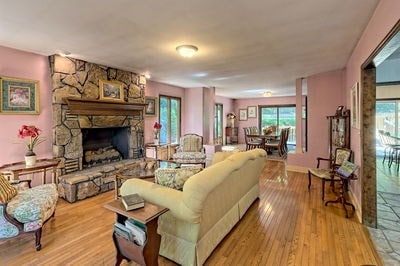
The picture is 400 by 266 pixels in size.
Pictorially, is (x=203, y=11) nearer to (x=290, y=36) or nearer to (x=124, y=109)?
(x=290, y=36)

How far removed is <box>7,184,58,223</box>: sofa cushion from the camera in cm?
230

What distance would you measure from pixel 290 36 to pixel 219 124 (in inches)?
306

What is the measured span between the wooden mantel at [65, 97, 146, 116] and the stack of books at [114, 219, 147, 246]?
10.1ft

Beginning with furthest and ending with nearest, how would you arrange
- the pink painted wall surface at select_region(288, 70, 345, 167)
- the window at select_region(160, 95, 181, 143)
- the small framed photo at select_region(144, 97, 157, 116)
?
the window at select_region(160, 95, 181, 143) → the small framed photo at select_region(144, 97, 157, 116) → the pink painted wall surface at select_region(288, 70, 345, 167)

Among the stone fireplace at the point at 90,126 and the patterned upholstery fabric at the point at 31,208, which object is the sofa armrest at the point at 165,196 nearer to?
the patterned upholstery fabric at the point at 31,208

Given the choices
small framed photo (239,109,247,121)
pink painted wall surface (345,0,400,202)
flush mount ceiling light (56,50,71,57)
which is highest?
flush mount ceiling light (56,50,71,57)

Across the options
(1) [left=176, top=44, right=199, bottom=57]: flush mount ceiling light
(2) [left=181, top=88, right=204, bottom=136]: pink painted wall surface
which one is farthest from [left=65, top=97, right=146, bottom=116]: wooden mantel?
(2) [left=181, top=88, right=204, bottom=136]: pink painted wall surface

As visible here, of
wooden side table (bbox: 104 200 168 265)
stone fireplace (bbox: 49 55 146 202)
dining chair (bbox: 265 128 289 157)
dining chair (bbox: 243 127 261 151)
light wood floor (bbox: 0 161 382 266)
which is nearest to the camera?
wooden side table (bbox: 104 200 168 265)

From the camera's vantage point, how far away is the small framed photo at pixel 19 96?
3.44m

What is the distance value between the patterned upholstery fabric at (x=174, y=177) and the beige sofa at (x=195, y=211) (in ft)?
0.32

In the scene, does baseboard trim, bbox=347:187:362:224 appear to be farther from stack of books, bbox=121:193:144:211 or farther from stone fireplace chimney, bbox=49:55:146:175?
stone fireplace chimney, bbox=49:55:146:175

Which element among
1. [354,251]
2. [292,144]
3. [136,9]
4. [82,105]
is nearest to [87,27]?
[136,9]

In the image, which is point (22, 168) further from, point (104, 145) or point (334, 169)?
point (334, 169)

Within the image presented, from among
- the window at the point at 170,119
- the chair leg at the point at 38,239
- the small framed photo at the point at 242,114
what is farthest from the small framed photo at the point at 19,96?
the small framed photo at the point at 242,114
